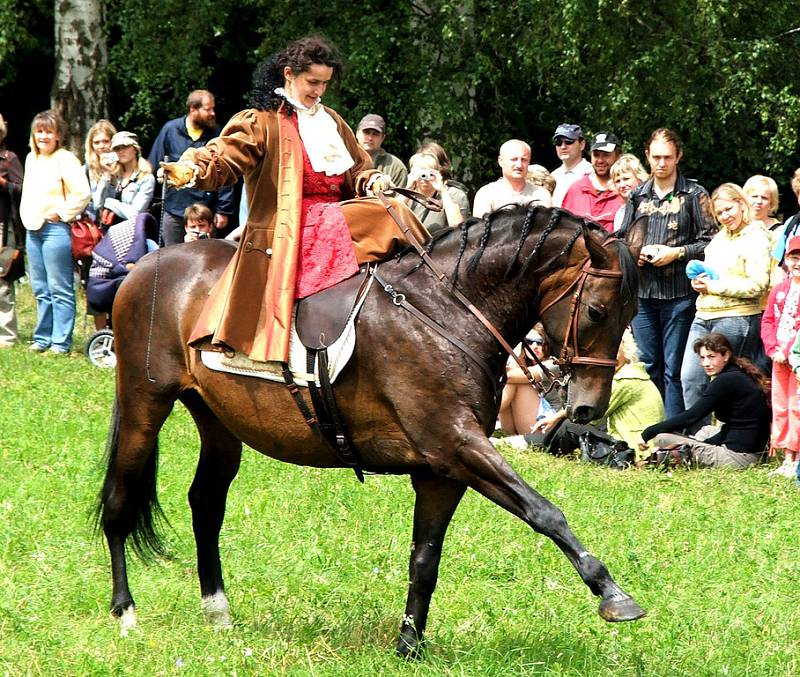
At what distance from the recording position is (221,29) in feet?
64.9

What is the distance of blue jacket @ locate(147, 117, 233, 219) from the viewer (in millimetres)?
13555

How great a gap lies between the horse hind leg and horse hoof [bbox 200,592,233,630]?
13.9 inches

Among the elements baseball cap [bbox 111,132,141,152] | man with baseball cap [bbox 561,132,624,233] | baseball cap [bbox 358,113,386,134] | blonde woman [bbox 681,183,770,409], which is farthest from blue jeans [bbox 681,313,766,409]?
baseball cap [bbox 111,132,141,152]

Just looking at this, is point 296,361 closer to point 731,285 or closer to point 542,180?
point 731,285

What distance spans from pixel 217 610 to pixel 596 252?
8.50ft

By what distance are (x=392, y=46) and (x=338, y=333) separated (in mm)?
14286

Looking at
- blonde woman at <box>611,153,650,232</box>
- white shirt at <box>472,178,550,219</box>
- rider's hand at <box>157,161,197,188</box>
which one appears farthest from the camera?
white shirt at <box>472,178,550,219</box>

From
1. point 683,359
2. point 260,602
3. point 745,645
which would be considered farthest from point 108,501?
point 683,359

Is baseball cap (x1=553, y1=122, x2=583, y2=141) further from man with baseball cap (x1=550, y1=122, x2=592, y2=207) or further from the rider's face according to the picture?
the rider's face

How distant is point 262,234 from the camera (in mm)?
5922

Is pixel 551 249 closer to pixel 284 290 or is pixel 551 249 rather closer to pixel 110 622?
pixel 284 290

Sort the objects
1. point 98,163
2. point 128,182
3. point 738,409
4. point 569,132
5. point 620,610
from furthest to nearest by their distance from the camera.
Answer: point 98,163
point 128,182
point 569,132
point 738,409
point 620,610

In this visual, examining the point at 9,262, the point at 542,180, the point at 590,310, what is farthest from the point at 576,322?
the point at 9,262

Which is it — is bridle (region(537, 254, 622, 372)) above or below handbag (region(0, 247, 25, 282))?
above
